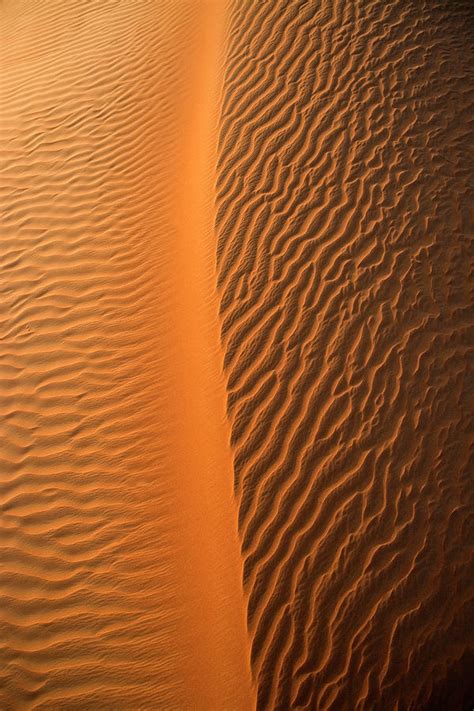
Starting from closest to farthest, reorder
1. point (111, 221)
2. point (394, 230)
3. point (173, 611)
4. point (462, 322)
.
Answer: point (173, 611) < point (462, 322) < point (394, 230) < point (111, 221)

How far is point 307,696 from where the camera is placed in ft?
11.5

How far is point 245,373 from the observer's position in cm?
453

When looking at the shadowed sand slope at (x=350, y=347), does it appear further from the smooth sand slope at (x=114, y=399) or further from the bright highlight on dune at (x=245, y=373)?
the smooth sand slope at (x=114, y=399)

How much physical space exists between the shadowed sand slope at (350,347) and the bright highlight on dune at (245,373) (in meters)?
0.02

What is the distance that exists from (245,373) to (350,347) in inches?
40.2

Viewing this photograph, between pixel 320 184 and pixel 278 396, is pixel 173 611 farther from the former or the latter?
pixel 320 184

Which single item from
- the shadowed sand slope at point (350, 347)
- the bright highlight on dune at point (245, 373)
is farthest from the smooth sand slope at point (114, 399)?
the shadowed sand slope at point (350, 347)

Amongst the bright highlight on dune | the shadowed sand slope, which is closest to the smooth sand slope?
the bright highlight on dune

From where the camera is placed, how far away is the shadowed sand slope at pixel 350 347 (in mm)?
3641

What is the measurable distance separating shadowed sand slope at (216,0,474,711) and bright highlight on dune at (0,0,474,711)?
0.07 feet

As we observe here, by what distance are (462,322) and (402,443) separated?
151 centimetres

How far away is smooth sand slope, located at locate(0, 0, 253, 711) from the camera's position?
12.1 feet

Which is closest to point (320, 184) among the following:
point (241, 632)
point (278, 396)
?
point (278, 396)

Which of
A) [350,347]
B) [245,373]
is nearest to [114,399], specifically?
[245,373]
